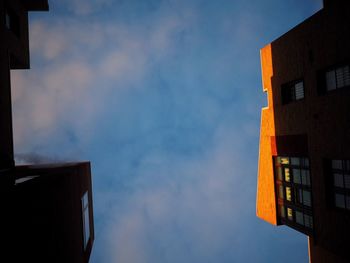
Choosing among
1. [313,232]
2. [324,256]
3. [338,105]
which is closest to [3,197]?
[338,105]

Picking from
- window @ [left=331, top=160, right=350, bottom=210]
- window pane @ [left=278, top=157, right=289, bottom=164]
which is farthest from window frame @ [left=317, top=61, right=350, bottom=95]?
window pane @ [left=278, top=157, right=289, bottom=164]

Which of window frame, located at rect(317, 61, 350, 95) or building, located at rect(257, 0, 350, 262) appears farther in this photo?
window frame, located at rect(317, 61, 350, 95)

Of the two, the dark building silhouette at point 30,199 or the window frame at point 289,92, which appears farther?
the window frame at point 289,92

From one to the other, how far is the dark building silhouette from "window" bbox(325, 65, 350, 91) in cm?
1770

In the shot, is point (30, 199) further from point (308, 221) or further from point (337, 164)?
point (308, 221)

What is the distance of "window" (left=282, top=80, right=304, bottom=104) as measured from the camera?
19.4m

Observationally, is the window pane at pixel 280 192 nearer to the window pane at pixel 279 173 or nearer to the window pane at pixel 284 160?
the window pane at pixel 279 173

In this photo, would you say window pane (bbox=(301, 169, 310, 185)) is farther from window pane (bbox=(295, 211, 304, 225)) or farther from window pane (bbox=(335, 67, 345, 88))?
window pane (bbox=(335, 67, 345, 88))

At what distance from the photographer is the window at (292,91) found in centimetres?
1941

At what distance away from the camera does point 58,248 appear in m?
15.7

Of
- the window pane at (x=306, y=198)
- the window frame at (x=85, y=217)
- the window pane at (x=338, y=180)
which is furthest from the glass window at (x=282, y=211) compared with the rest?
the window frame at (x=85, y=217)

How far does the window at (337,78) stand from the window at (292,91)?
2.66 meters

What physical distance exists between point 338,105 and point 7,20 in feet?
82.1

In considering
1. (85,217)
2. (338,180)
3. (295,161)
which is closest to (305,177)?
(295,161)
